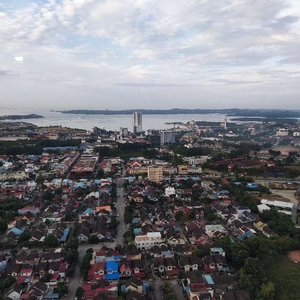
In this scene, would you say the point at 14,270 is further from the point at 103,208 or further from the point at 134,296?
the point at 103,208

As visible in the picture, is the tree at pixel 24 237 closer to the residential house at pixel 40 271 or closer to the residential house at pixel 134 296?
the residential house at pixel 40 271

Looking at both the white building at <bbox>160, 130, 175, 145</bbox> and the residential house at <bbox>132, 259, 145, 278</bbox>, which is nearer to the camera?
the residential house at <bbox>132, 259, 145, 278</bbox>

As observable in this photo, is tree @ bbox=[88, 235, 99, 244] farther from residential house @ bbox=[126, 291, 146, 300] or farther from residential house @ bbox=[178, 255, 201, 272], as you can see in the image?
residential house @ bbox=[126, 291, 146, 300]

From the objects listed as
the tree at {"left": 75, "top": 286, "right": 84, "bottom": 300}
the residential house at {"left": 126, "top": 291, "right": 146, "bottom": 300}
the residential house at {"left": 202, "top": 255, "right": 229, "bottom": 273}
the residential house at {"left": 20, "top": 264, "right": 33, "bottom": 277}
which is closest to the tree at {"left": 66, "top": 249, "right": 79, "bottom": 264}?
the residential house at {"left": 20, "top": 264, "right": 33, "bottom": 277}

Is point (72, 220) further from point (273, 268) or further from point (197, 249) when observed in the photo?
point (273, 268)

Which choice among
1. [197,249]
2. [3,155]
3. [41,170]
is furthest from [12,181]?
[197,249]

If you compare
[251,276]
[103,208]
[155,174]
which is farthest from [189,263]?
[155,174]
